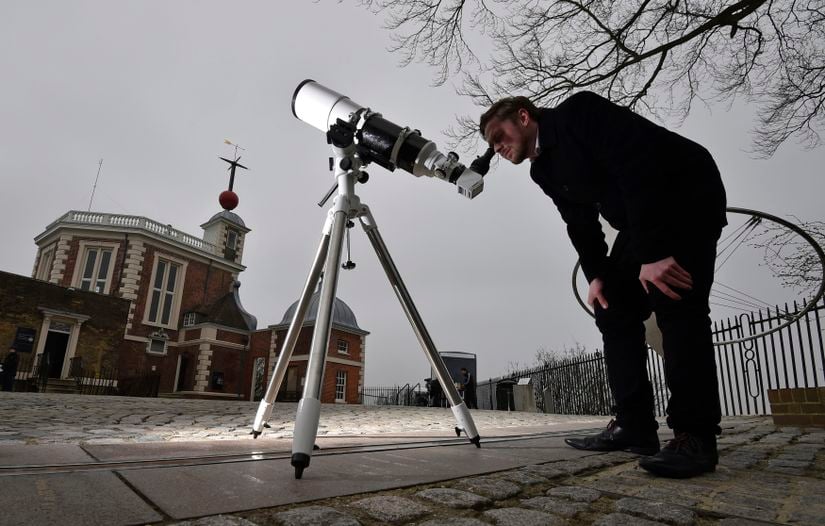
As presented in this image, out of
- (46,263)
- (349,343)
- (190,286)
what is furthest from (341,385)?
(46,263)

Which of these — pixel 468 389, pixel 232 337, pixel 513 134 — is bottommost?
pixel 468 389

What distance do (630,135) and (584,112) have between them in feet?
0.88

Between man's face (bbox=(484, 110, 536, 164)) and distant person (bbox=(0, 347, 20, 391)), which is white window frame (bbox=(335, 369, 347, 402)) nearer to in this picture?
distant person (bbox=(0, 347, 20, 391))

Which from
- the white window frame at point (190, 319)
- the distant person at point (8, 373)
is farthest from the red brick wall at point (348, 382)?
the distant person at point (8, 373)

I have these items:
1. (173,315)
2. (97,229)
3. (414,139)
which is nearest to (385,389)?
(173,315)

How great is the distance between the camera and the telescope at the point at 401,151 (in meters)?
2.18

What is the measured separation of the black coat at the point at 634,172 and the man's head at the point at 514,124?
0.28 ft

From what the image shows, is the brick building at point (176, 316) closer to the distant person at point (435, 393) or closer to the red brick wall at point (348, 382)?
the red brick wall at point (348, 382)

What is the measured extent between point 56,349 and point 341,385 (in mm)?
15609

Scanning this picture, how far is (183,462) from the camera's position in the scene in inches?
62.5

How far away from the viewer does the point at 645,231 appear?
1873 millimetres

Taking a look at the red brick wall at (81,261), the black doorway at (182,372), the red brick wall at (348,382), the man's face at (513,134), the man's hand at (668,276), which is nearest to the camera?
the man's hand at (668,276)

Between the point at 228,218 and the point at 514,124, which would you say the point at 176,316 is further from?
the point at 514,124

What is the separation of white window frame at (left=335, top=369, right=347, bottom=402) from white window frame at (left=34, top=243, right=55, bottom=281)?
19451 millimetres
